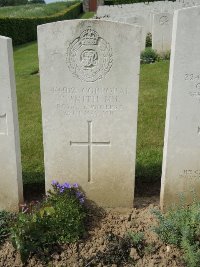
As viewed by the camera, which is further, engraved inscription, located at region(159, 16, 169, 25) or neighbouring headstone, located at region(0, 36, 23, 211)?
engraved inscription, located at region(159, 16, 169, 25)

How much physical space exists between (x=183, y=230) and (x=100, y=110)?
145 centimetres

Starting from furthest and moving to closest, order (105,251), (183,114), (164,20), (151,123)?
(164,20)
(151,123)
(183,114)
(105,251)

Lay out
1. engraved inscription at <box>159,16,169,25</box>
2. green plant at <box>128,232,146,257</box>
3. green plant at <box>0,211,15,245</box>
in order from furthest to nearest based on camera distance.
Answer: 1. engraved inscription at <box>159,16,169,25</box>
2. green plant at <box>0,211,15,245</box>
3. green plant at <box>128,232,146,257</box>

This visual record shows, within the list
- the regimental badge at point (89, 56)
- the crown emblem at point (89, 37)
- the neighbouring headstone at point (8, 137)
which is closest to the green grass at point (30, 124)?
the neighbouring headstone at point (8, 137)

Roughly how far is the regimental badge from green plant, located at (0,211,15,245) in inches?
66.2

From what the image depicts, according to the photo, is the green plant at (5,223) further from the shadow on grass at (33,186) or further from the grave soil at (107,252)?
the shadow on grass at (33,186)

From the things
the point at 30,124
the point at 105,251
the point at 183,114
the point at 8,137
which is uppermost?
the point at 183,114

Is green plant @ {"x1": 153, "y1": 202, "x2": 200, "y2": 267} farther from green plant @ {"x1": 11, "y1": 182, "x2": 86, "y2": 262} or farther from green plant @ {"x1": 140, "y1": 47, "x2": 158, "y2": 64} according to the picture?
green plant @ {"x1": 140, "y1": 47, "x2": 158, "y2": 64}

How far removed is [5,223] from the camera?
377 cm

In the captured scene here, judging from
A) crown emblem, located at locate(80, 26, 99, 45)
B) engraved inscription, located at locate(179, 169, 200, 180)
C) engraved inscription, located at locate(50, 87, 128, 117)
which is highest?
crown emblem, located at locate(80, 26, 99, 45)

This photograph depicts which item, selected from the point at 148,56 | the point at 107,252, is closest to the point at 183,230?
the point at 107,252

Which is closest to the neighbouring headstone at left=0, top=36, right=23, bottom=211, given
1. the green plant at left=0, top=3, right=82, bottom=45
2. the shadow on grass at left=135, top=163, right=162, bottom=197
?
the shadow on grass at left=135, top=163, right=162, bottom=197

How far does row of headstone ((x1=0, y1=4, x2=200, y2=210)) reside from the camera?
3.47 meters

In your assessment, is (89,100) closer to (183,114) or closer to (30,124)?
(183,114)
